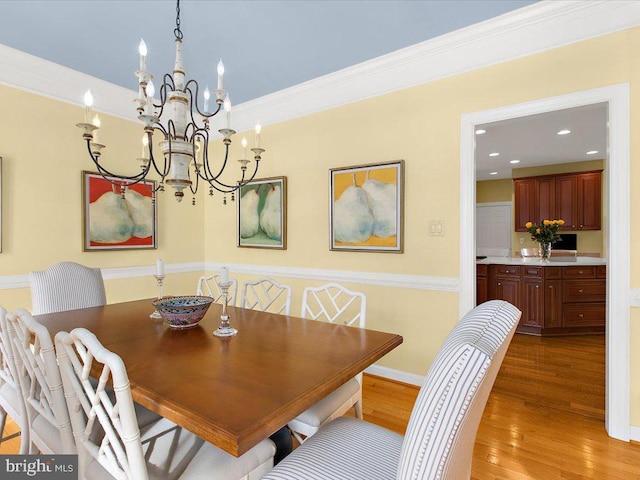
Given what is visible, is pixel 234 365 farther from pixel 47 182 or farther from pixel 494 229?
pixel 494 229

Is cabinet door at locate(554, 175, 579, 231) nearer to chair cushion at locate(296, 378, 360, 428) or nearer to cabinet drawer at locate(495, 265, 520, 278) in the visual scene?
cabinet drawer at locate(495, 265, 520, 278)

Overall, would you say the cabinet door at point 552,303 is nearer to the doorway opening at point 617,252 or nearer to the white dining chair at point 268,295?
the doorway opening at point 617,252

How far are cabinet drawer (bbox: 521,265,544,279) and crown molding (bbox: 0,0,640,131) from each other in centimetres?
274

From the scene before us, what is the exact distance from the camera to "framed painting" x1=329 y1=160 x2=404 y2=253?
2789 mm

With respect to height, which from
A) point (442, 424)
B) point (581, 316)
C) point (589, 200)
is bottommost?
point (581, 316)

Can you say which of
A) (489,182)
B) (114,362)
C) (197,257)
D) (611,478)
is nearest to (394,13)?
(114,362)

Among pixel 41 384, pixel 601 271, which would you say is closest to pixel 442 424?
pixel 41 384

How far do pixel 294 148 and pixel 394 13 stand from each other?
152 centimetres

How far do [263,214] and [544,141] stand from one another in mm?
3915

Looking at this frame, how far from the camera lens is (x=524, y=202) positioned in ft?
20.4

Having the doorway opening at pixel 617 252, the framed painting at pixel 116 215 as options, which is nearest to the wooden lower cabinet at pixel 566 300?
the doorway opening at pixel 617 252

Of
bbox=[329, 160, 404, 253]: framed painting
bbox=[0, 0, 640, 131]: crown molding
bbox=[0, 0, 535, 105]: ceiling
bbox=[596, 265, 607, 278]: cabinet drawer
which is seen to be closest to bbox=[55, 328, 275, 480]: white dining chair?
bbox=[329, 160, 404, 253]: framed painting

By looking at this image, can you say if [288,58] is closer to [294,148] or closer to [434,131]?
[294,148]

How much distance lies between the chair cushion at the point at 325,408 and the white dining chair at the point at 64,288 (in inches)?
71.2
